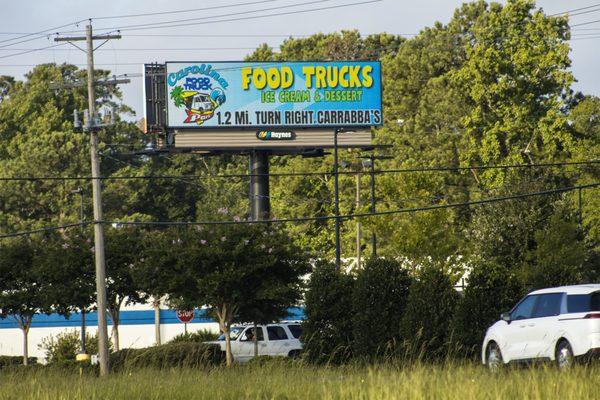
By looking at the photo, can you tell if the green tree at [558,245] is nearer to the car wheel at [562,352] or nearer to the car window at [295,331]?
the car window at [295,331]

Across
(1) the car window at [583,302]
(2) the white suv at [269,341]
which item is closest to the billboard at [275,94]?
(2) the white suv at [269,341]

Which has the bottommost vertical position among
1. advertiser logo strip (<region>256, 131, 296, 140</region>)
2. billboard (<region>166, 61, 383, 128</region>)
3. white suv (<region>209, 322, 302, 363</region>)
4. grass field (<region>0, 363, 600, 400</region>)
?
white suv (<region>209, 322, 302, 363</region>)

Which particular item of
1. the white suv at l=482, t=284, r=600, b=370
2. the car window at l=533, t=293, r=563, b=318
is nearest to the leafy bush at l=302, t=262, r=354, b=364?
the white suv at l=482, t=284, r=600, b=370

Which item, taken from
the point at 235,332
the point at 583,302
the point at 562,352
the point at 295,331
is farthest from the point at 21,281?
the point at 583,302

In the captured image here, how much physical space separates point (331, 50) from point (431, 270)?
171ft

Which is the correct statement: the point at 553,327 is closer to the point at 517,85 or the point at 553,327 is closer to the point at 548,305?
the point at 548,305

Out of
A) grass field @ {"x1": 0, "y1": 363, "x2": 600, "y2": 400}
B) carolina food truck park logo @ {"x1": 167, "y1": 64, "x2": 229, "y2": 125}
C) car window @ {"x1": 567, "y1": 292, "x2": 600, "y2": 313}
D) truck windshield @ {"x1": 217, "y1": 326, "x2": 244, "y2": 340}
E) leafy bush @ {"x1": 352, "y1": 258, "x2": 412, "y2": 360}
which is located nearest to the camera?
grass field @ {"x1": 0, "y1": 363, "x2": 600, "y2": 400}

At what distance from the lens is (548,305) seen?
21359mm

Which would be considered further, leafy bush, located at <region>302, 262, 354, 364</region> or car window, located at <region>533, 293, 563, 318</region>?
leafy bush, located at <region>302, 262, 354, 364</region>

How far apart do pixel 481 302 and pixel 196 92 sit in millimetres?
26957

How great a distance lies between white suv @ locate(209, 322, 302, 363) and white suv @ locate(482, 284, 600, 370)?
19554mm

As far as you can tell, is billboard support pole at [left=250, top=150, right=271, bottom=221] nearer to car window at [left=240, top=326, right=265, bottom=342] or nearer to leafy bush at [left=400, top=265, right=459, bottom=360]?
car window at [left=240, top=326, right=265, bottom=342]

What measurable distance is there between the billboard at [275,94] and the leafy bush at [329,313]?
755 inches

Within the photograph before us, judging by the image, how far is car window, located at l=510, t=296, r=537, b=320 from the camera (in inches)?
865
